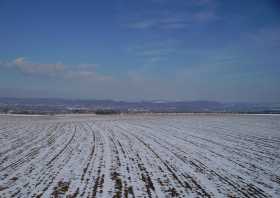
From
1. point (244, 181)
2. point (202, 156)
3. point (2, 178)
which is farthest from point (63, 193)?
point (202, 156)

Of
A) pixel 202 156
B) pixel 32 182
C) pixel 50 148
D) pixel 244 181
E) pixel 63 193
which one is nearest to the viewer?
pixel 63 193

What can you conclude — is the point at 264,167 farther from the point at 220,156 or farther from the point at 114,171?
the point at 114,171

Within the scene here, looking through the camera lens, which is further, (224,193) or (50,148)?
(50,148)

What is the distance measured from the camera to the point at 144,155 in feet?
56.6

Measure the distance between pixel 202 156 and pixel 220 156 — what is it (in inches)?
50.7

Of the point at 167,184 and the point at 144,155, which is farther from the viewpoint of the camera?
the point at 144,155

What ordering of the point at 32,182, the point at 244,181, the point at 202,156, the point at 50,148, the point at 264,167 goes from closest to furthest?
1. the point at 32,182
2. the point at 244,181
3. the point at 264,167
4. the point at 202,156
5. the point at 50,148

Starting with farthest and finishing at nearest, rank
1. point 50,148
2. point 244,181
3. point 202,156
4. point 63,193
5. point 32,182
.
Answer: point 50,148
point 202,156
point 244,181
point 32,182
point 63,193

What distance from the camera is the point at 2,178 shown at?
11.4 meters

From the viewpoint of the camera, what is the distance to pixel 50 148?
763 inches

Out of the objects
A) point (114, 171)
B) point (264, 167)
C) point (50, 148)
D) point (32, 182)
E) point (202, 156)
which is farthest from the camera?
point (50, 148)

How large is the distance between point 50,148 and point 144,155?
24.7ft

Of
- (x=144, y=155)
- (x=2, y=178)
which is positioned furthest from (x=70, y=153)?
(x=2, y=178)

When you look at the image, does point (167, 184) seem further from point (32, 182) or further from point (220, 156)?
point (220, 156)
